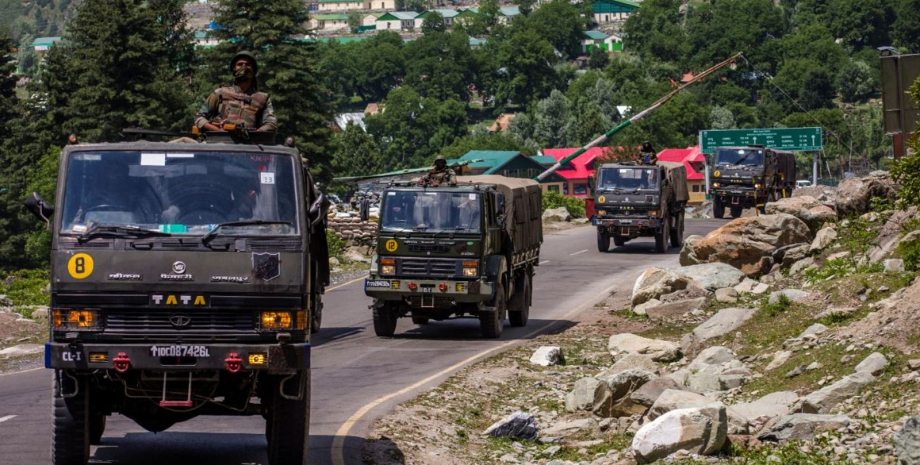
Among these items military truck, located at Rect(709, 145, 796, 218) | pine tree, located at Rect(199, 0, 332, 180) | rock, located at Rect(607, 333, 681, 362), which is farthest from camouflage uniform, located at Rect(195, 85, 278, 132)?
pine tree, located at Rect(199, 0, 332, 180)

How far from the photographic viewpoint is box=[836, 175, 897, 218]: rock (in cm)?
3141

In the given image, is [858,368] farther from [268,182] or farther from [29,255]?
[29,255]

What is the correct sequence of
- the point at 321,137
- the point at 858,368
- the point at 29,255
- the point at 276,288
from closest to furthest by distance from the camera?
the point at 276,288, the point at 858,368, the point at 321,137, the point at 29,255

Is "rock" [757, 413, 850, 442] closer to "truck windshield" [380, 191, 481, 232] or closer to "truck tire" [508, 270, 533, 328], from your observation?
"truck windshield" [380, 191, 481, 232]

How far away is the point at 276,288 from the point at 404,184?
531 inches

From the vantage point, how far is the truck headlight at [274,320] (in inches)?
433

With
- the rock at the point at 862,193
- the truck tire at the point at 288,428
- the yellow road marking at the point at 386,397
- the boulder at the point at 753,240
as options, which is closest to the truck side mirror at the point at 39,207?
the truck tire at the point at 288,428

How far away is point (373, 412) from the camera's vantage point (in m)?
16.1

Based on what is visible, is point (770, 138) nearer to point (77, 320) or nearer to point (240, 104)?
point (240, 104)

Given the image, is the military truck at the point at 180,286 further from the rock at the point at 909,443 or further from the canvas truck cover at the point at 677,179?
the canvas truck cover at the point at 677,179

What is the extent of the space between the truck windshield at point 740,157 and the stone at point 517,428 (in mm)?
41057

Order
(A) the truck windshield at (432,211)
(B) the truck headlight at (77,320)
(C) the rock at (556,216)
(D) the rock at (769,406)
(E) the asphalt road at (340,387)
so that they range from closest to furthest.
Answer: (B) the truck headlight at (77,320) < (E) the asphalt road at (340,387) < (D) the rock at (769,406) < (A) the truck windshield at (432,211) < (C) the rock at (556,216)

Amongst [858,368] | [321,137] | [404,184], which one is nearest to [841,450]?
[858,368]

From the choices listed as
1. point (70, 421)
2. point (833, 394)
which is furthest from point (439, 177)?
point (70, 421)
